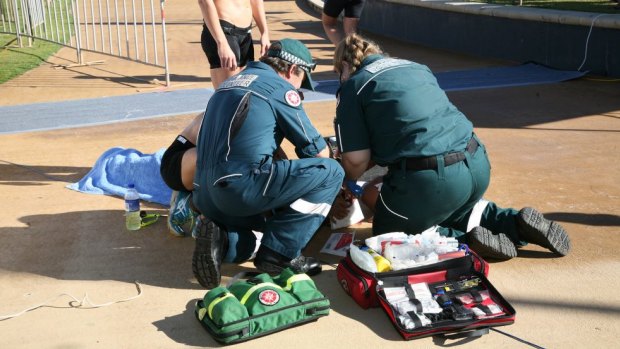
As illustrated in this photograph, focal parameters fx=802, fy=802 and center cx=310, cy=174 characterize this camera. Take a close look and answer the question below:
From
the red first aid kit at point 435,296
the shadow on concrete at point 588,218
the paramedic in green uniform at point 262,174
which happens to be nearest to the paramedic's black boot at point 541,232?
the red first aid kit at point 435,296

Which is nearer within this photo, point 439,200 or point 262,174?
point 262,174

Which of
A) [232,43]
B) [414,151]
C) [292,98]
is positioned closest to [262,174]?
[292,98]

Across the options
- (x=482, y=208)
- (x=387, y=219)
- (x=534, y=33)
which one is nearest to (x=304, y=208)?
(x=387, y=219)

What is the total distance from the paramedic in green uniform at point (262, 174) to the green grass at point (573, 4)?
8.85 meters

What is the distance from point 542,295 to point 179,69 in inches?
346

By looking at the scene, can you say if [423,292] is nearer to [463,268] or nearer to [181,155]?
[463,268]

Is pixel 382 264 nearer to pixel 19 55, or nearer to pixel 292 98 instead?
pixel 292 98

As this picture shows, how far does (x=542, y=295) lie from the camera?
13.9 ft

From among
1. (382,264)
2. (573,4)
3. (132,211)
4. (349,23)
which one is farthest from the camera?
(573,4)

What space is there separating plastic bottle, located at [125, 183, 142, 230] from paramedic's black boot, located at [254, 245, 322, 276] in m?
1.12

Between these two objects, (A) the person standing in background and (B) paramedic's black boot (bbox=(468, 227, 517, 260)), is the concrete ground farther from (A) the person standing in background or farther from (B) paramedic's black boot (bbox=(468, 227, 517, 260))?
(A) the person standing in background

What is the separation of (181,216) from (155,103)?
457 cm

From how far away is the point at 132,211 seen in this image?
5.27 m

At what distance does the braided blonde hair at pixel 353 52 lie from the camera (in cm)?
463
